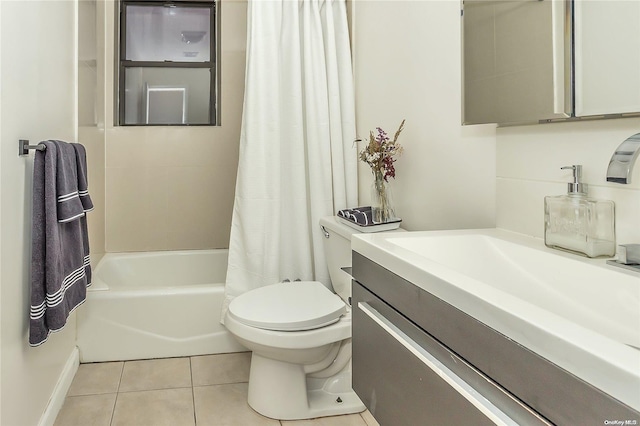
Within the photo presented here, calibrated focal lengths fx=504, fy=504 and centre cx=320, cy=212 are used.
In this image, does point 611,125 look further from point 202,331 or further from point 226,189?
point 226,189

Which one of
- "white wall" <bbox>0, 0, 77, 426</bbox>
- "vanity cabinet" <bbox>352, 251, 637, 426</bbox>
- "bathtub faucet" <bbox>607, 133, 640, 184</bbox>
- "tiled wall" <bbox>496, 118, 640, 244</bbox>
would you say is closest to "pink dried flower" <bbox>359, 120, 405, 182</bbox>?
"tiled wall" <bbox>496, 118, 640, 244</bbox>

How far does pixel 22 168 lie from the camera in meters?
1.62

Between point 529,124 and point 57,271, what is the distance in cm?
152

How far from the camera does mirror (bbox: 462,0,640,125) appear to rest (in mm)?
1085

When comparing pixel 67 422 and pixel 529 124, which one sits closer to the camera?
pixel 529 124

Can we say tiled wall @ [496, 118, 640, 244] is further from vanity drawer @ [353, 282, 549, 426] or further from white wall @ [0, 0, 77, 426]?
white wall @ [0, 0, 77, 426]

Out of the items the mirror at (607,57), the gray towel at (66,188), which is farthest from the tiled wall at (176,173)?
the mirror at (607,57)

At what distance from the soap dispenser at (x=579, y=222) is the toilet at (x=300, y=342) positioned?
3.01ft

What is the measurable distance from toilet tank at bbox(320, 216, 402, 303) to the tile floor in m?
0.53

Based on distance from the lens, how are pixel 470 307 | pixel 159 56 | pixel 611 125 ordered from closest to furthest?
pixel 470 307 → pixel 611 125 → pixel 159 56

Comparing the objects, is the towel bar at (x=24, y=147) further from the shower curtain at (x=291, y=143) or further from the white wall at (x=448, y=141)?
the white wall at (x=448, y=141)

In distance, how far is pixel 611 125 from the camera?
1.12m

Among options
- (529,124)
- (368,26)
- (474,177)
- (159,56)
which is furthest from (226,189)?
(529,124)

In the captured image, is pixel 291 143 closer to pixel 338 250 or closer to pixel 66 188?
pixel 338 250
